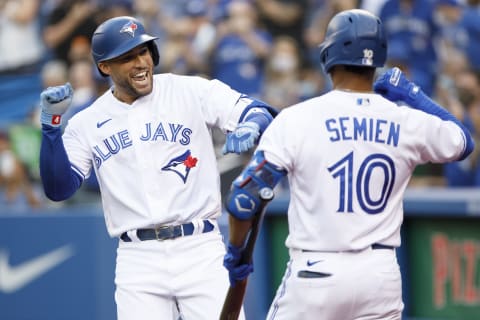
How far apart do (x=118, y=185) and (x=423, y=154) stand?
157cm

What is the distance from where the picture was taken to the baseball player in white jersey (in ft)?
16.2

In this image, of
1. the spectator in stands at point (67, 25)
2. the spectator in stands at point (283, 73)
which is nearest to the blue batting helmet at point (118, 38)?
the spectator in stands at point (283, 73)

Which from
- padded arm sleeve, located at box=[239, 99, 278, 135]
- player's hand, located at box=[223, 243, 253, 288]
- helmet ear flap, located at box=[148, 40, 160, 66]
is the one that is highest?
helmet ear flap, located at box=[148, 40, 160, 66]

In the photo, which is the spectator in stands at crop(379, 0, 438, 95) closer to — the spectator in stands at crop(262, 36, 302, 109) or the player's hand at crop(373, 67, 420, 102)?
the spectator in stands at crop(262, 36, 302, 109)

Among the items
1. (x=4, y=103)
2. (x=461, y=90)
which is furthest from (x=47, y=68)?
(x=461, y=90)

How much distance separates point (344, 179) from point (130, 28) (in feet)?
4.99

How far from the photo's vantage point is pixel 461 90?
8.75m

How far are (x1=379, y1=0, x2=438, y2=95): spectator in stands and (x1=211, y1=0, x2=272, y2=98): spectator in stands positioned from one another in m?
1.57

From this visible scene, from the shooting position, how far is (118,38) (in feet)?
16.6

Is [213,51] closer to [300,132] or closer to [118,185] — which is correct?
[118,185]

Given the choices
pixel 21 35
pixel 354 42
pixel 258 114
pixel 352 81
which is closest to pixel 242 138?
pixel 258 114

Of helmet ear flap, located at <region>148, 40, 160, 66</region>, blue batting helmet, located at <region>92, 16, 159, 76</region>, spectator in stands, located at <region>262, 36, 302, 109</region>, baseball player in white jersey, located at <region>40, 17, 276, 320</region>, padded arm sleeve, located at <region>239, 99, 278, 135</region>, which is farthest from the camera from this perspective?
spectator in stands, located at <region>262, 36, 302, 109</region>

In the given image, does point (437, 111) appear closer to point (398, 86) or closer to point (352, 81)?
point (398, 86)

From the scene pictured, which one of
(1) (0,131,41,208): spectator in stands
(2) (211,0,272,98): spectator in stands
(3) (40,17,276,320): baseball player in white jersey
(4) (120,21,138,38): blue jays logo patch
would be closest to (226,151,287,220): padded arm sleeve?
(3) (40,17,276,320): baseball player in white jersey
